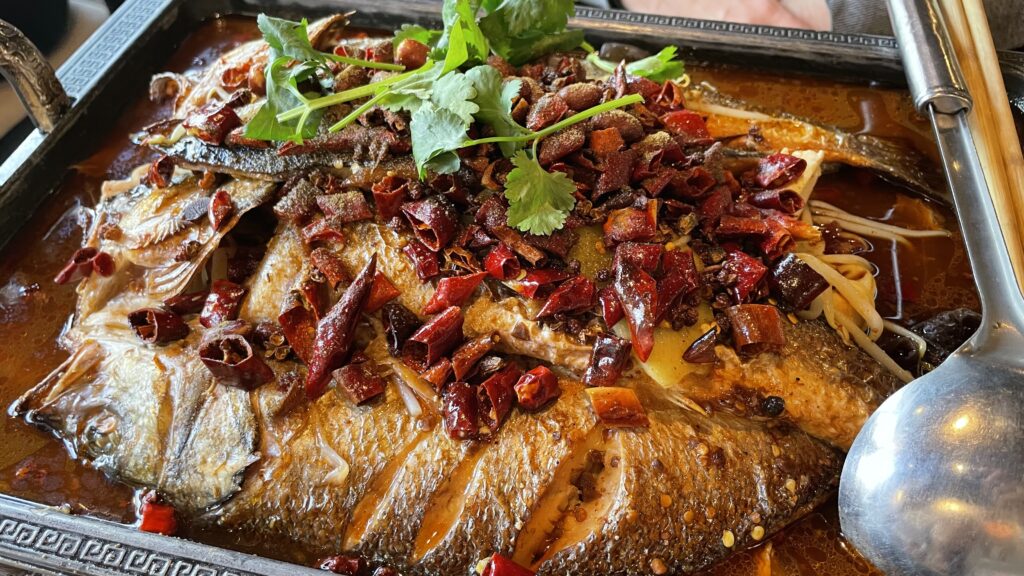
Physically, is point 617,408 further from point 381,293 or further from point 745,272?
point 381,293

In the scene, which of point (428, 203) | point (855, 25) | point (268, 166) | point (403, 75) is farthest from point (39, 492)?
point (855, 25)

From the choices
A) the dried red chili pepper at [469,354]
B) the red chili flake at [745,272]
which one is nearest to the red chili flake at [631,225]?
the red chili flake at [745,272]

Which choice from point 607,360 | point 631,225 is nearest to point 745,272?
point 631,225

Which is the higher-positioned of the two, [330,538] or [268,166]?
[268,166]

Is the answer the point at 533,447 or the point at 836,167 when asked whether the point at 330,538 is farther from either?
the point at 836,167

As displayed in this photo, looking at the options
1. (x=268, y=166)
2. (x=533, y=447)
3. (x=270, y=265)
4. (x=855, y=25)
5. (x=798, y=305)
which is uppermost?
(x=268, y=166)

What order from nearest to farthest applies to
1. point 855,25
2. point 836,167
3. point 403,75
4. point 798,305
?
point 798,305 < point 403,75 < point 836,167 < point 855,25
